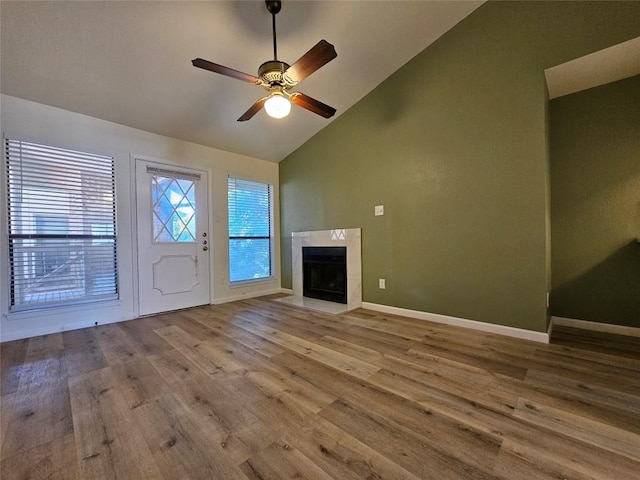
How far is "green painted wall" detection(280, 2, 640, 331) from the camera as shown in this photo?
2.37 m

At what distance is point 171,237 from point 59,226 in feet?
3.72

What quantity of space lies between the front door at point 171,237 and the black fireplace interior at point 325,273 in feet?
5.15

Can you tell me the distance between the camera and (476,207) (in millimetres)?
2723

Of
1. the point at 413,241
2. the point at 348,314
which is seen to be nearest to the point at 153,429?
the point at 348,314

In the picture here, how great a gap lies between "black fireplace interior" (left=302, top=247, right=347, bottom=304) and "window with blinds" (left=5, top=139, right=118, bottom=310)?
8.55 feet

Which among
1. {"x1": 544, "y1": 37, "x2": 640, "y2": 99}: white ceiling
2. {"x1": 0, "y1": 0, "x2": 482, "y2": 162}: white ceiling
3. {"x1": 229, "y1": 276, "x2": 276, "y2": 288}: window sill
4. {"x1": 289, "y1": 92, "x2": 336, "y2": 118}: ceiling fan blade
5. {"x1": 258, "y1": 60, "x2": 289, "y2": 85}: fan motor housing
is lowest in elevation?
{"x1": 229, "y1": 276, "x2": 276, "y2": 288}: window sill

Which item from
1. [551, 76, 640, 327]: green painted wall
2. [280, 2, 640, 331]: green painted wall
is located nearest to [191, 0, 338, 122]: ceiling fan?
[280, 2, 640, 331]: green painted wall

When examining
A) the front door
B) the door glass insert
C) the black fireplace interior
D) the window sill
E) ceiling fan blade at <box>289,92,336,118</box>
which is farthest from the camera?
the window sill

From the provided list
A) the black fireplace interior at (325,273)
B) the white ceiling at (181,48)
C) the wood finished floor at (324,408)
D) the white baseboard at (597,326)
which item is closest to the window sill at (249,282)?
the black fireplace interior at (325,273)

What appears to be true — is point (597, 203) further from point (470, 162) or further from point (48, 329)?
point (48, 329)

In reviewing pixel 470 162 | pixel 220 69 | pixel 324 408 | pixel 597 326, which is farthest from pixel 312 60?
pixel 597 326

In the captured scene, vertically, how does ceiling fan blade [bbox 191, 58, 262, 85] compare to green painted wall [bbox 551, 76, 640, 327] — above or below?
above

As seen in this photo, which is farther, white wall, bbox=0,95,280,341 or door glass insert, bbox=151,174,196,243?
door glass insert, bbox=151,174,196,243

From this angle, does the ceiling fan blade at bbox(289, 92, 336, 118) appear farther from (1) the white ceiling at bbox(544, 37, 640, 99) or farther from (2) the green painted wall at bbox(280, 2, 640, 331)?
(1) the white ceiling at bbox(544, 37, 640, 99)
